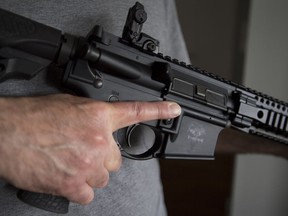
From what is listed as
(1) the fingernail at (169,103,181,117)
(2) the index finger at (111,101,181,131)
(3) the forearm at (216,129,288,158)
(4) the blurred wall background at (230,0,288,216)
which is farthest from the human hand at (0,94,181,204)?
(4) the blurred wall background at (230,0,288,216)

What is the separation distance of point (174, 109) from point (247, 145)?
1.25 ft

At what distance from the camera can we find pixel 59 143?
518mm

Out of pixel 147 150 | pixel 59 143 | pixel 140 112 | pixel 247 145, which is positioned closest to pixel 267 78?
pixel 247 145

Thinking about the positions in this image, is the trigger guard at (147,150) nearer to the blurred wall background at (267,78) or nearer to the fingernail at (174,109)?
the fingernail at (174,109)

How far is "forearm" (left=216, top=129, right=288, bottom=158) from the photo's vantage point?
0.95 metres

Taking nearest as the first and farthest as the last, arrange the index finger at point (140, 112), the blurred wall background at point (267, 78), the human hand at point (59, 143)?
the human hand at point (59, 143)
the index finger at point (140, 112)
the blurred wall background at point (267, 78)

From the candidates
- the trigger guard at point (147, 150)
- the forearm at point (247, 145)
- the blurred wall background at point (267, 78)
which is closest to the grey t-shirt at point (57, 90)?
the trigger guard at point (147, 150)

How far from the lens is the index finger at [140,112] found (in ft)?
1.91

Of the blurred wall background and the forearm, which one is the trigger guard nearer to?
the forearm

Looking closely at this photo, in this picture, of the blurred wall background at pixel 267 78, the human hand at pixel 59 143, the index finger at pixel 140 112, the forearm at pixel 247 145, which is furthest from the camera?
the blurred wall background at pixel 267 78

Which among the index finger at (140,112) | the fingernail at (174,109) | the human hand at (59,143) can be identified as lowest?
the human hand at (59,143)

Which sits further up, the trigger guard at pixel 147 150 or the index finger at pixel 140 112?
the index finger at pixel 140 112

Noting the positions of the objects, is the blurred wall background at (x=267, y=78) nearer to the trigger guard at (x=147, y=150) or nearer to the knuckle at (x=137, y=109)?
the trigger guard at (x=147, y=150)

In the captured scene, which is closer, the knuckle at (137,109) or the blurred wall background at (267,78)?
the knuckle at (137,109)
